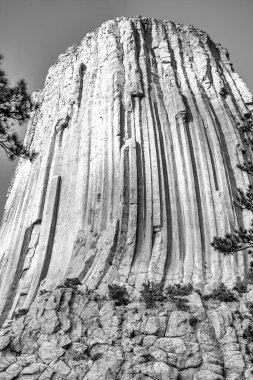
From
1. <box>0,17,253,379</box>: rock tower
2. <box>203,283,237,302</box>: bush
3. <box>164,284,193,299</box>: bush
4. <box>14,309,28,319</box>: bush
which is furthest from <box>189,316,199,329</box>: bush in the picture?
<box>14,309,28,319</box>: bush

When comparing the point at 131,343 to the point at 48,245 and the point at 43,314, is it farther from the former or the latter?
the point at 48,245

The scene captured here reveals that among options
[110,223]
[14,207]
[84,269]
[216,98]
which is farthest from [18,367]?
[216,98]

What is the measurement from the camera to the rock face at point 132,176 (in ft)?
93.5

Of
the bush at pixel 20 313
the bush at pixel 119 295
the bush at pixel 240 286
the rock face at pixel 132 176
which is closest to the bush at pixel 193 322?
the rock face at pixel 132 176

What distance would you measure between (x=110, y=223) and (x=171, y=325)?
36.2ft

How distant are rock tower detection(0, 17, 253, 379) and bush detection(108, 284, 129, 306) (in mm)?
691

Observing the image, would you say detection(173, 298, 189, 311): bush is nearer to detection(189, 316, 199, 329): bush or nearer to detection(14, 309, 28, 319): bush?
detection(189, 316, 199, 329): bush

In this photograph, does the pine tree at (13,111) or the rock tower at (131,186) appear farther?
the rock tower at (131,186)

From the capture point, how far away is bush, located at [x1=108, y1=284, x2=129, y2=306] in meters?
23.7

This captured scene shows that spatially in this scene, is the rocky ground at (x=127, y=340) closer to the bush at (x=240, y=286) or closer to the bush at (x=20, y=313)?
the bush at (x=240, y=286)

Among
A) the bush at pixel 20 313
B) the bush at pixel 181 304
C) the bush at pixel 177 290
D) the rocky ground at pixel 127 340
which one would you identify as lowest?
the rocky ground at pixel 127 340

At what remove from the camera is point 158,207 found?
1218 inches

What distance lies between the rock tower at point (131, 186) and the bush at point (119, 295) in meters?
0.69

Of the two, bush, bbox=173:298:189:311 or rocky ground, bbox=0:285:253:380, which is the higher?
bush, bbox=173:298:189:311
